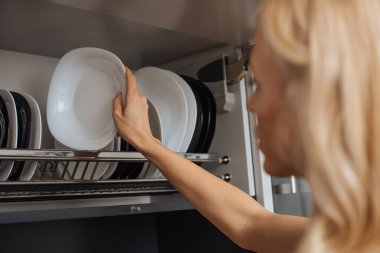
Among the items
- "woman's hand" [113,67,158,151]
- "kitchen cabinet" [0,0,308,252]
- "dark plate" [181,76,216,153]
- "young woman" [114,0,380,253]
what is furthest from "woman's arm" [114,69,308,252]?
"young woman" [114,0,380,253]

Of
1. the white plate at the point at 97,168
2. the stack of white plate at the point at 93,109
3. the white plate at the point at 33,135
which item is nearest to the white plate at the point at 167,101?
the stack of white plate at the point at 93,109

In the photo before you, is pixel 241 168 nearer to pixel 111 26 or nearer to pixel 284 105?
pixel 111 26

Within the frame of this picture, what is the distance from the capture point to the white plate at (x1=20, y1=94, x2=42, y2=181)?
92 cm

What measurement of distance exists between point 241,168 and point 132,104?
363 mm

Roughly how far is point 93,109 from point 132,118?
0.37ft

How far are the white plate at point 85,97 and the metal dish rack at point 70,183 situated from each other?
6cm

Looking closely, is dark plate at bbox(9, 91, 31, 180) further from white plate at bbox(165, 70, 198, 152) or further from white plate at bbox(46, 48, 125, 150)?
white plate at bbox(165, 70, 198, 152)

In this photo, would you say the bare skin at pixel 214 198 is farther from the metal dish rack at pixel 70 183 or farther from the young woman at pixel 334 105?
the young woman at pixel 334 105

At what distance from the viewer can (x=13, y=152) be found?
31.1 inches

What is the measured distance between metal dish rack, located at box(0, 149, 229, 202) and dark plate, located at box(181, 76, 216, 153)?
0.12 metres

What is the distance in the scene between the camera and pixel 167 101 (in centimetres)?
117

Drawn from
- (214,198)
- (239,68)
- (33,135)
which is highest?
(239,68)

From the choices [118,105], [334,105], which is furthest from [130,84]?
[334,105]

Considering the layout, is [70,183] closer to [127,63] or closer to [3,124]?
[3,124]
